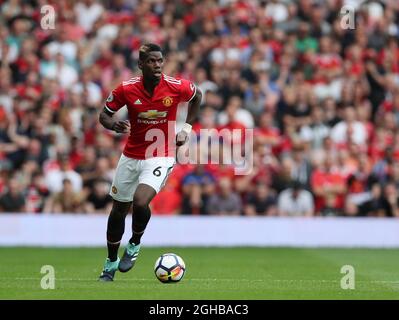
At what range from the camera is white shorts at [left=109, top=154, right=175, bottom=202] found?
13414 millimetres

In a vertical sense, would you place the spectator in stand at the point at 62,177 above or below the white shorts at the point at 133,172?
above

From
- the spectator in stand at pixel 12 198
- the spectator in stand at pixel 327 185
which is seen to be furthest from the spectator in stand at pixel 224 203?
the spectator in stand at pixel 12 198

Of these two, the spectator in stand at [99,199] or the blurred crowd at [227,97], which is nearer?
the spectator in stand at [99,199]

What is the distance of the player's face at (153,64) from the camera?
13.2 meters

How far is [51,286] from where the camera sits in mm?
12766

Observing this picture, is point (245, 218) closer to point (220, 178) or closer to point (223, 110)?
point (220, 178)

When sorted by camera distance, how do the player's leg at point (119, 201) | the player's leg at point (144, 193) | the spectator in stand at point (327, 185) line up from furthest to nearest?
the spectator in stand at point (327, 185) → the player's leg at point (119, 201) → the player's leg at point (144, 193)

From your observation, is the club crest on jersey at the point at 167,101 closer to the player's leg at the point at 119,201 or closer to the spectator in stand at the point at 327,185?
the player's leg at the point at 119,201

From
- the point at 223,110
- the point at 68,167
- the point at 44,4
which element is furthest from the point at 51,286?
the point at 44,4

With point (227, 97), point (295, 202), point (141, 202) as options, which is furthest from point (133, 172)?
point (227, 97)

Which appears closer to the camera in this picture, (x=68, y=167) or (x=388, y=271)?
(x=388, y=271)

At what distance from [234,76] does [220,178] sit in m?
3.19

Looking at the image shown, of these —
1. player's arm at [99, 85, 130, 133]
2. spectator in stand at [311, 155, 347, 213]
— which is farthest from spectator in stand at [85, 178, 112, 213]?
player's arm at [99, 85, 130, 133]

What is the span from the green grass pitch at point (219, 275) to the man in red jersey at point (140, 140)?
61cm
